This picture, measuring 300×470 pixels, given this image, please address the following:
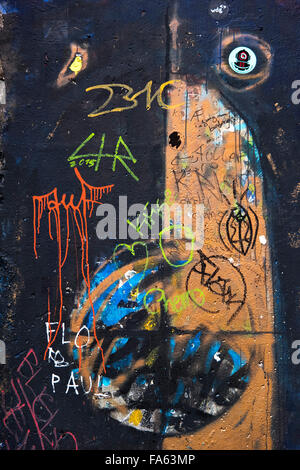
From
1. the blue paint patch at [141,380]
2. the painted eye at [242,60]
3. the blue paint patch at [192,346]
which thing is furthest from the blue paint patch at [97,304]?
the painted eye at [242,60]

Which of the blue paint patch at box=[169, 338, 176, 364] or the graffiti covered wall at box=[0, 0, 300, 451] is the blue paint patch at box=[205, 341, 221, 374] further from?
the blue paint patch at box=[169, 338, 176, 364]

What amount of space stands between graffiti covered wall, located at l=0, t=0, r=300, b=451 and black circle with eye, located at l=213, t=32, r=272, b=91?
0.02 m

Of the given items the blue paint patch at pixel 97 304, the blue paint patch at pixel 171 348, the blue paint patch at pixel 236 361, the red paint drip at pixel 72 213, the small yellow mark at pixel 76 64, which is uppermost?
the small yellow mark at pixel 76 64

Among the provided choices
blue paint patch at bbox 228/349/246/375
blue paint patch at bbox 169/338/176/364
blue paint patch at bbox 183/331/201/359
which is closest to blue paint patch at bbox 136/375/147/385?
blue paint patch at bbox 169/338/176/364

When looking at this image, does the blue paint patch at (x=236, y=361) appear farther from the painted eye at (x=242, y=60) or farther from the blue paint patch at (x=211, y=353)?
the painted eye at (x=242, y=60)

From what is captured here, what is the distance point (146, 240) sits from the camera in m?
2.95

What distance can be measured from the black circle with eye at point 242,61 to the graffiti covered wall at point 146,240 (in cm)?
2

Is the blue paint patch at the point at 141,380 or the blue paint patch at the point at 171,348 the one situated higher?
the blue paint patch at the point at 171,348

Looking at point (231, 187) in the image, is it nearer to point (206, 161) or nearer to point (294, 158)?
point (206, 161)

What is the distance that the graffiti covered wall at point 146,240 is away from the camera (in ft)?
9.58

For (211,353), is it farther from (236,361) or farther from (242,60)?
(242,60)

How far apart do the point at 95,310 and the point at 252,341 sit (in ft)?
4.73

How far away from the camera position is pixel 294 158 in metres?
2.95

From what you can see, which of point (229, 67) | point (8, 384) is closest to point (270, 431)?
point (8, 384)
